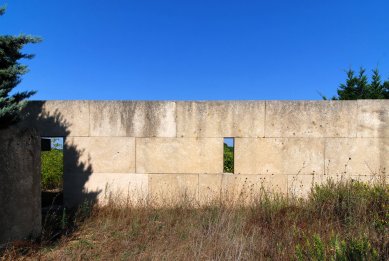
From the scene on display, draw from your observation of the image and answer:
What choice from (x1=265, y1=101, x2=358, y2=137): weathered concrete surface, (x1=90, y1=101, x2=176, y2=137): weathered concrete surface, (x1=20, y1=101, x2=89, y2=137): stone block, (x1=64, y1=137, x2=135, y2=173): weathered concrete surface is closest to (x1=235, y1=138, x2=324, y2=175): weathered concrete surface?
(x1=265, y1=101, x2=358, y2=137): weathered concrete surface

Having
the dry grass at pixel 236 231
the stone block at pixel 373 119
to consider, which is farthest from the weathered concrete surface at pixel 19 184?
the stone block at pixel 373 119

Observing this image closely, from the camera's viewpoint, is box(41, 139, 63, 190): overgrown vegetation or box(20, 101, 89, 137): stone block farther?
box(41, 139, 63, 190): overgrown vegetation

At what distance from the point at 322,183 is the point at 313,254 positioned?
332 centimetres

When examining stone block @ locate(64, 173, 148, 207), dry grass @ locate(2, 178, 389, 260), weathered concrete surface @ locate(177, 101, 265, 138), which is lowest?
dry grass @ locate(2, 178, 389, 260)

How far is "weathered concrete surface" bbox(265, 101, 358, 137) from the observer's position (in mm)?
6182

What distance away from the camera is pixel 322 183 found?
6145 millimetres

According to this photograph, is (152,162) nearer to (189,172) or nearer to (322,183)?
(189,172)

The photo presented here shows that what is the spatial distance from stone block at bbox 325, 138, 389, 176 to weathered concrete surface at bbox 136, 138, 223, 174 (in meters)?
2.35

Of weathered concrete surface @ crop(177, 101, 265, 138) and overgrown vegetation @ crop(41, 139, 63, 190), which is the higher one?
weathered concrete surface @ crop(177, 101, 265, 138)

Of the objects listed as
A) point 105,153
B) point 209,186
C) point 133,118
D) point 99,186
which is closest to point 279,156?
point 209,186

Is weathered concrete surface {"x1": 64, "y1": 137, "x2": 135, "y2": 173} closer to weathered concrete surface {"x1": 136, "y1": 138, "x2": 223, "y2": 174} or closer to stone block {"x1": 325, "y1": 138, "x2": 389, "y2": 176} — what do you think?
weathered concrete surface {"x1": 136, "y1": 138, "x2": 223, "y2": 174}

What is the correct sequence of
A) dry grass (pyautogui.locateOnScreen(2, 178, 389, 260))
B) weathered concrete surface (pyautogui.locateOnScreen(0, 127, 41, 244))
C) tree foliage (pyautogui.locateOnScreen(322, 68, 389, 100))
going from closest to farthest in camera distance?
1. dry grass (pyautogui.locateOnScreen(2, 178, 389, 260))
2. weathered concrete surface (pyautogui.locateOnScreen(0, 127, 41, 244))
3. tree foliage (pyautogui.locateOnScreen(322, 68, 389, 100))

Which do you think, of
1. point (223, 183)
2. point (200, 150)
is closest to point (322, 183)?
point (223, 183)

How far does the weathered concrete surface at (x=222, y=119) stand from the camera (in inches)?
243
